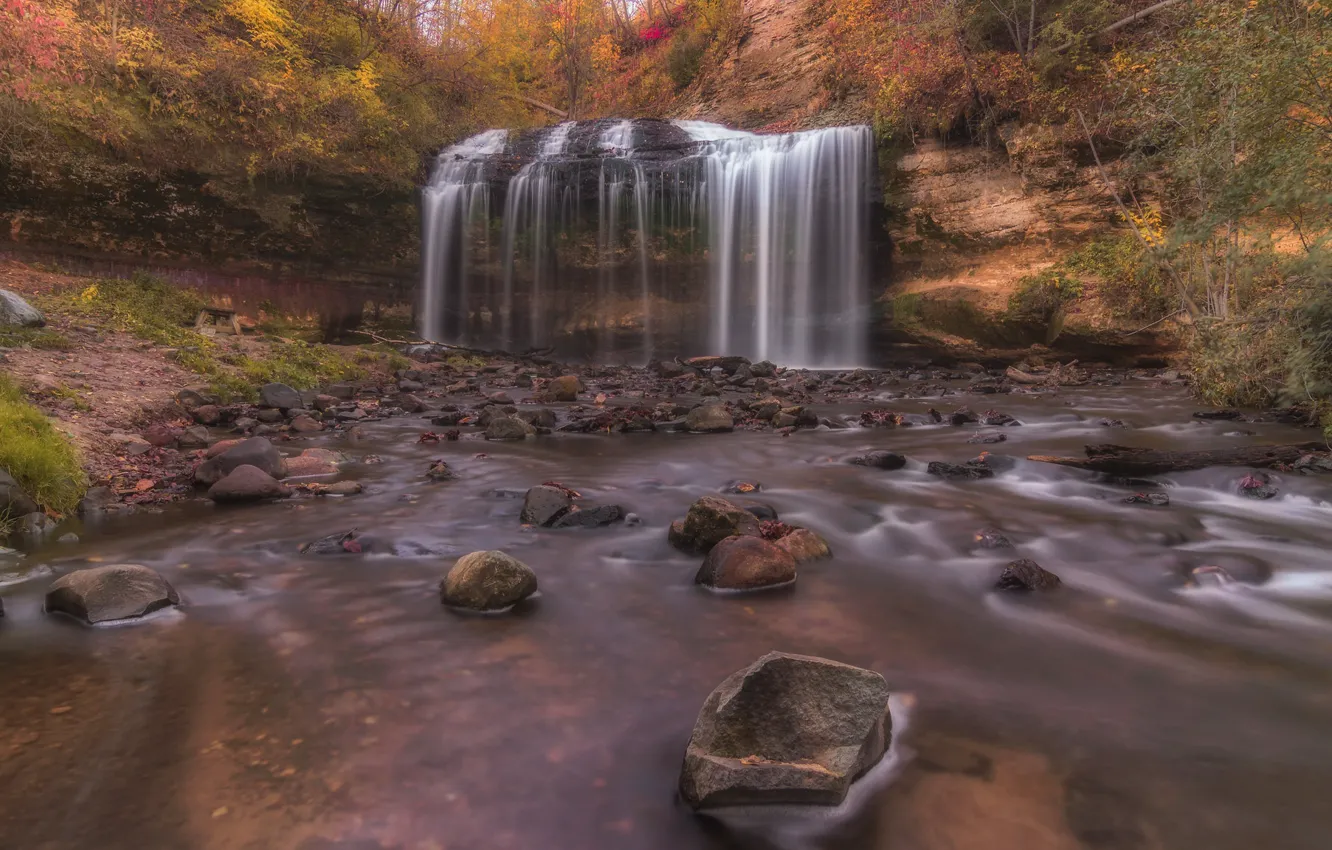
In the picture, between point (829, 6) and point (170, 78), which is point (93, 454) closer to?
point (170, 78)

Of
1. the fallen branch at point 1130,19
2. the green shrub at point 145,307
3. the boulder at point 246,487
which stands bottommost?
the boulder at point 246,487

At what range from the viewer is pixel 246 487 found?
208 inches

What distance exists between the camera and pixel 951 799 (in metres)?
2.07

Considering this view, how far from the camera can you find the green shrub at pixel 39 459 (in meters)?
4.47

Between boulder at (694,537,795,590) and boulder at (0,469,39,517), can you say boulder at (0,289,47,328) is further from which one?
boulder at (694,537,795,590)

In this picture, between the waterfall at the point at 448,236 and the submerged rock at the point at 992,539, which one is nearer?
the submerged rock at the point at 992,539

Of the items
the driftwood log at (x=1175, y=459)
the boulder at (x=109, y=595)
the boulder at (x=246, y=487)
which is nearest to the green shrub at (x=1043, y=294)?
the driftwood log at (x=1175, y=459)

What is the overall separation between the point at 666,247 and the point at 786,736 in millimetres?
19904

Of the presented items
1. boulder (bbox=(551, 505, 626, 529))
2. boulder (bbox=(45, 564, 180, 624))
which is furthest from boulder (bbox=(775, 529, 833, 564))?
boulder (bbox=(45, 564, 180, 624))

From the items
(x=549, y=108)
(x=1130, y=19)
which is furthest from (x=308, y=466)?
(x=549, y=108)

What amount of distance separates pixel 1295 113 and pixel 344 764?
10.4 m

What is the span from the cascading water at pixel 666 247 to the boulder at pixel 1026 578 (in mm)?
15919

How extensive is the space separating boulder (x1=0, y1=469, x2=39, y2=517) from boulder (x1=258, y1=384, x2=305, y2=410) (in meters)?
4.97

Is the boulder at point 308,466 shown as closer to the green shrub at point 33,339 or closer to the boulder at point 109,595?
the boulder at point 109,595
